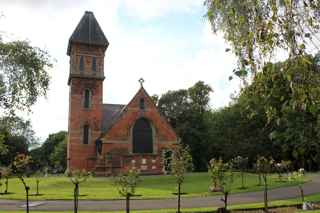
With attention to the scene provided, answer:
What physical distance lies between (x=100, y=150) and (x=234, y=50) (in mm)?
39397

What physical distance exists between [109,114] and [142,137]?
7384mm

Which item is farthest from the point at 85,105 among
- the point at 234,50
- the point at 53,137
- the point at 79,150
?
the point at 53,137

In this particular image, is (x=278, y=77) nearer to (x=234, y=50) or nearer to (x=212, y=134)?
(x=234, y=50)

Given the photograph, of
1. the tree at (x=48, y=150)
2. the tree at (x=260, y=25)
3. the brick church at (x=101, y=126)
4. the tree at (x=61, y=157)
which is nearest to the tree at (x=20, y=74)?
the tree at (x=260, y=25)

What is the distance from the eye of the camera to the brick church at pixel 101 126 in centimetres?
4316

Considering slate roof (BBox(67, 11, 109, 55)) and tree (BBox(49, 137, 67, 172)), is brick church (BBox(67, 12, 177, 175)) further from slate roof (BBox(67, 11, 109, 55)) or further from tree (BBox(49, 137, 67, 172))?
tree (BBox(49, 137, 67, 172))

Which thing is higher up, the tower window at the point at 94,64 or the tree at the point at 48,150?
the tower window at the point at 94,64

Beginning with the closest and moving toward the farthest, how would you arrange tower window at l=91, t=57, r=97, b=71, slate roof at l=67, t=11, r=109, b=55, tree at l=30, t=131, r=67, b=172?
slate roof at l=67, t=11, r=109, b=55 → tower window at l=91, t=57, r=97, b=71 → tree at l=30, t=131, r=67, b=172

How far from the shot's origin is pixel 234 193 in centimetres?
2345

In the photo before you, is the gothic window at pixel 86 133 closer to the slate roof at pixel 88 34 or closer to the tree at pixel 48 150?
the slate roof at pixel 88 34

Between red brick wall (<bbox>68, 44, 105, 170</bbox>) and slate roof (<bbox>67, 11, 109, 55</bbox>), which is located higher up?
slate roof (<bbox>67, 11, 109, 55</bbox>)

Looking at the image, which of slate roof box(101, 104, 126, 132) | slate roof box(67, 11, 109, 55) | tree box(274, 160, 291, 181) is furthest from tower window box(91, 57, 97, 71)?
tree box(274, 160, 291, 181)

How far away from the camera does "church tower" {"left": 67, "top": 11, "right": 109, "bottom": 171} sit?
43.7m

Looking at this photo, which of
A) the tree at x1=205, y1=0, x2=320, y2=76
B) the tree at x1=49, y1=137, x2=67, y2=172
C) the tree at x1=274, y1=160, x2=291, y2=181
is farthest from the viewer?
the tree at x1=49, y1=137, x2=67, y2=172
